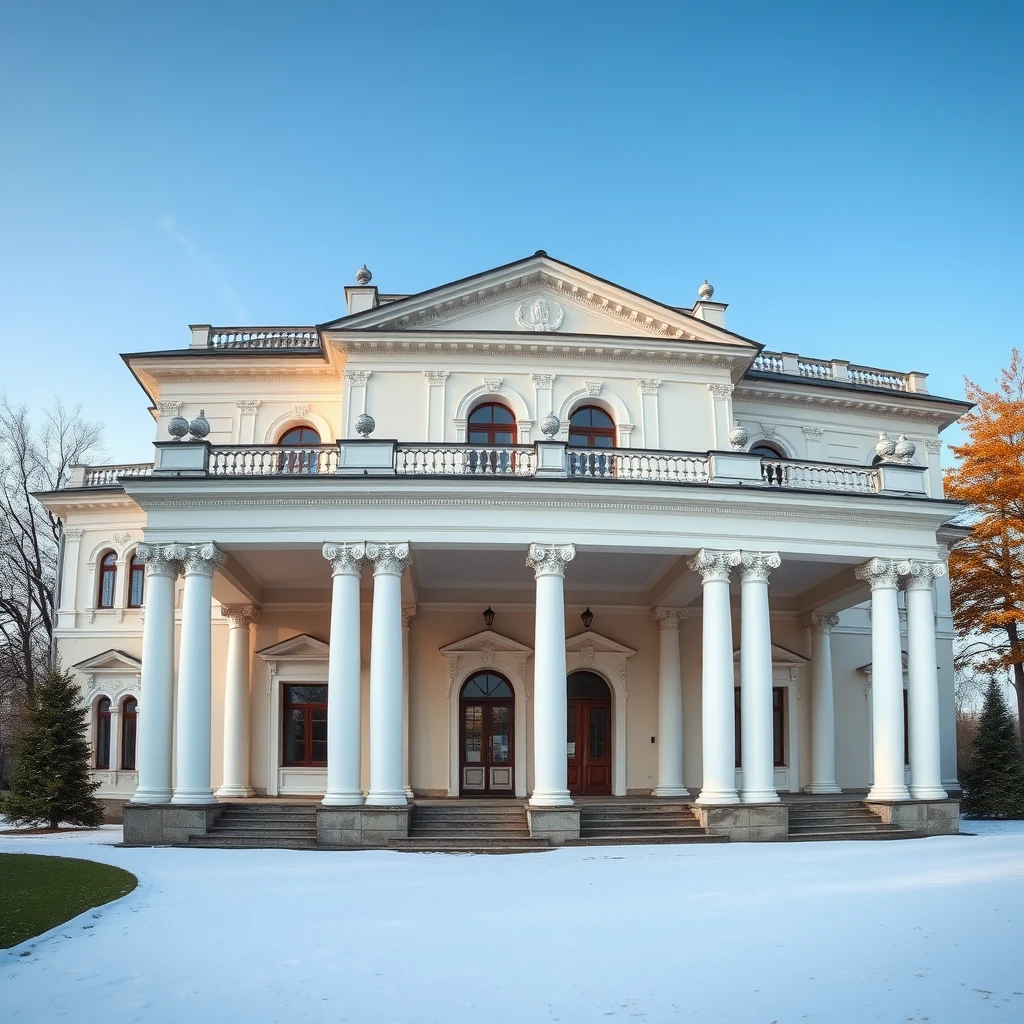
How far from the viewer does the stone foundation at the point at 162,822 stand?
2088cm

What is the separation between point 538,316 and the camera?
27516 mm

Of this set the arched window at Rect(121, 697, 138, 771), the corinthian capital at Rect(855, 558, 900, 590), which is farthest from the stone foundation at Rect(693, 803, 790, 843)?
the arched window at Rect(121, 697, 138, 771)

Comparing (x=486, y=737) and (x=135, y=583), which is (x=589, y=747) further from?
(x=135, y=583)

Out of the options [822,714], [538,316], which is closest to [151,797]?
[538,316]

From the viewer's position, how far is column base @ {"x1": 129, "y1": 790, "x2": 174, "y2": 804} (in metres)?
21.2

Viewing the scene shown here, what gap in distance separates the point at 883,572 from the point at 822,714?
660 cm

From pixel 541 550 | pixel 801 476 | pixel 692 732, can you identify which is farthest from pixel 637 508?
pixel 692 732

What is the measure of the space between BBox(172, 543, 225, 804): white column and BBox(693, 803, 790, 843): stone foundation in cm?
1055

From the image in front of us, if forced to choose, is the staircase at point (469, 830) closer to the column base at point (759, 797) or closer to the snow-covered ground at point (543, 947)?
the snow-covered ground at point (543, 947)

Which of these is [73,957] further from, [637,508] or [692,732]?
[692,732]

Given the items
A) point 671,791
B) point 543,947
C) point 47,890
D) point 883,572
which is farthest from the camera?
point 671,791

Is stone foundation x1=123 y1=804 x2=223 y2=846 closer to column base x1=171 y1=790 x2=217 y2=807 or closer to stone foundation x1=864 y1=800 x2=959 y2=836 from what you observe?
column base x1=171 y1=790 x2=217 y2=807

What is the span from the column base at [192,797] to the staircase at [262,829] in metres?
0.59

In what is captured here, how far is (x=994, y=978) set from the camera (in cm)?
891
